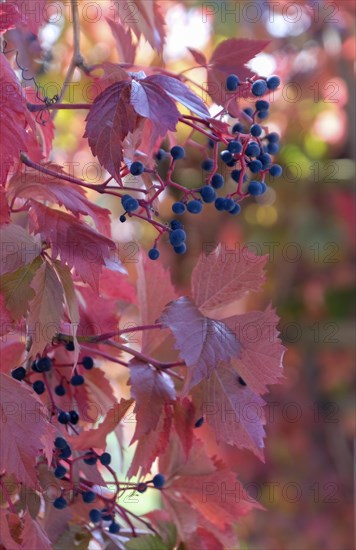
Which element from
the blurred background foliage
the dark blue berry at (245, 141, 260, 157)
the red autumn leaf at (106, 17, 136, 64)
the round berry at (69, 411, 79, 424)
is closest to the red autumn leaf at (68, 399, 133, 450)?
the round berry at (69, 411, 79, 424)

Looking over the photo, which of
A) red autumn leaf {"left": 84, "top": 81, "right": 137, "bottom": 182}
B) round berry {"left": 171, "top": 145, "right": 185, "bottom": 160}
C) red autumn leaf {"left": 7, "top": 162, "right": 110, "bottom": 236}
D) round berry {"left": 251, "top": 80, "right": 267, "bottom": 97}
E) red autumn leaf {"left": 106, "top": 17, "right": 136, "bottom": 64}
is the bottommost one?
red autumn leaf {"left": 7, "top": 162, "right": 110, "bottom": 236}

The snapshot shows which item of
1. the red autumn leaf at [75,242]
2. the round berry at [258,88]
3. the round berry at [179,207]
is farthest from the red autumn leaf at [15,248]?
the round berry at [258,88]

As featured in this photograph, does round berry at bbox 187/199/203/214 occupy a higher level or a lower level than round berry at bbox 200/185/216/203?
lower

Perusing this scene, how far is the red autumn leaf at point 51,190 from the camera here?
0.58m

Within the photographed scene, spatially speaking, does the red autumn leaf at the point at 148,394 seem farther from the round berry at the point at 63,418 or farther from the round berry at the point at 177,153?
Answer: the round berry at the point at 177,153

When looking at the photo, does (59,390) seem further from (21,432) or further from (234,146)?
(234,146)

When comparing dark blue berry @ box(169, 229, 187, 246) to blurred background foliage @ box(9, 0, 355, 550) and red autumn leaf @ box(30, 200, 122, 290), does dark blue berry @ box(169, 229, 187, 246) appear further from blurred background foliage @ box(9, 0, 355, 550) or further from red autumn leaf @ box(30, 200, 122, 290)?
blurred background foliage @ box(9, 0, 355, 550)

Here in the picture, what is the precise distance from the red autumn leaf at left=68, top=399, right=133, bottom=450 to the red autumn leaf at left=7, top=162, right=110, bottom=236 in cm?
15

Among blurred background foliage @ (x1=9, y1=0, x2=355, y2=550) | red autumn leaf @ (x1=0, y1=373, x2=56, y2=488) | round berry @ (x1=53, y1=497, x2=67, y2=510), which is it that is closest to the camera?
red autumn leaf @ (x1=0, y1=373, x2=56, y2=488)

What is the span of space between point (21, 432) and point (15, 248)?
5.2 inches

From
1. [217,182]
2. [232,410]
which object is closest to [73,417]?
[232,410]

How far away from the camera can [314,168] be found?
2404 mm

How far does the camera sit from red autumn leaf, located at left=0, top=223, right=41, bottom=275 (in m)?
0.57

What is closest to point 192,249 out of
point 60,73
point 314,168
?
point 314,168
